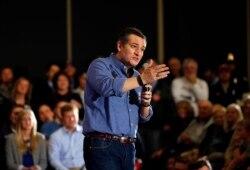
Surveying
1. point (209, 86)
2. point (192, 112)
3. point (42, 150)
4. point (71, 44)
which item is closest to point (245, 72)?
point (209, 86)

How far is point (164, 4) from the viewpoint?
10.7 m

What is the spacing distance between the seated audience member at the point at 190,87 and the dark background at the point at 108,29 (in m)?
1.44

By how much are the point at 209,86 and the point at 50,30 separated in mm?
3114

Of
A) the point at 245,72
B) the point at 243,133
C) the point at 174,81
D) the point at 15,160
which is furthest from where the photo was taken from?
the point at 245,72

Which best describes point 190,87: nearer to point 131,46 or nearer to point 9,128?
point 9,128

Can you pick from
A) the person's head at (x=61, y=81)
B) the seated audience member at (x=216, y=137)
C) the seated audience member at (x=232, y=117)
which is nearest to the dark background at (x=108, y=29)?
the person's head at (x=61, y=81)

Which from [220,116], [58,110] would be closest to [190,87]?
[220,116]

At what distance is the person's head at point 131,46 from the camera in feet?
13.1

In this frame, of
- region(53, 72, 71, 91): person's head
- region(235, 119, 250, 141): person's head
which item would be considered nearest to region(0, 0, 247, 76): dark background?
region(53, 72, 71, 91): person's head

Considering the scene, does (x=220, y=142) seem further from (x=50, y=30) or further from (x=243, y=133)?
(x=50, y=30)

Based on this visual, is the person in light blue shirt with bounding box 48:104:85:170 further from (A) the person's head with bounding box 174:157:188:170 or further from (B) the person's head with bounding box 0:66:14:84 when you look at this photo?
(B) the person's head with bounding box 0:66:14:84

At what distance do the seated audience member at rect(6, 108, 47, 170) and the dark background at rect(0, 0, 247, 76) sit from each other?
2.79m

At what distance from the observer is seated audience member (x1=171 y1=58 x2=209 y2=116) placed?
28.2ft

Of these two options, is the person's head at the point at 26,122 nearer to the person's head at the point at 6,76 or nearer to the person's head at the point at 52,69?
the person's head at the point at 6,76
